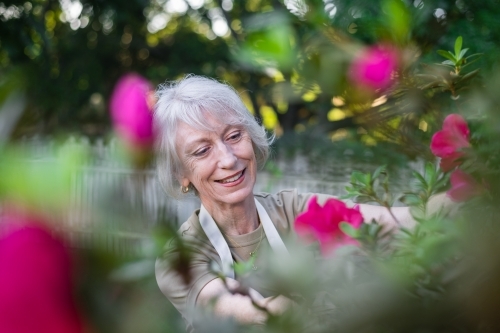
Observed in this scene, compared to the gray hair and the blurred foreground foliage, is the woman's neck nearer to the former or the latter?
the gray hair

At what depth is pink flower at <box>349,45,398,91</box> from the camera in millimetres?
585

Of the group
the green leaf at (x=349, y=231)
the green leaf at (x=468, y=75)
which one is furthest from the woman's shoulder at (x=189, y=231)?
the green leaf at (x=468, y=75)

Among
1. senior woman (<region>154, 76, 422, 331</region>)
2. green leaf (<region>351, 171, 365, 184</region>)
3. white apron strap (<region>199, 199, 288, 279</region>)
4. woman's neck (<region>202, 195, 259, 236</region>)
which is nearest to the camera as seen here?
green leaf (<region>351, 171, 365, 184</region>)

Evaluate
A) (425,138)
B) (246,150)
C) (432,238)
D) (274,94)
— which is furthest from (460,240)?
(246,150)

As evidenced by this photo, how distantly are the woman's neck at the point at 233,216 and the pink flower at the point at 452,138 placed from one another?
787 millimetres

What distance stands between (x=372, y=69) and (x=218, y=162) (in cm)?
77

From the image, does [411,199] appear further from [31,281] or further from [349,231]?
[31,281]

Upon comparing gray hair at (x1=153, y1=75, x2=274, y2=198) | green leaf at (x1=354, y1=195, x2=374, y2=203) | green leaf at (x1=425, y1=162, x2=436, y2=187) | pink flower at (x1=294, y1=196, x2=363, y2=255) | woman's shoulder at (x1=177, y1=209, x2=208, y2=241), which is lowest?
green leaf at (x1=354, y1=195, x2=374, y2=203)

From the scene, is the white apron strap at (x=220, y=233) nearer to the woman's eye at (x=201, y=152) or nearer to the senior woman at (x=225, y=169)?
the senior woman at (x=225, y=169)

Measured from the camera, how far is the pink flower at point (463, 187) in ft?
1.96

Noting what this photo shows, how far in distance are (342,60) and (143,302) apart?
0.34 meters

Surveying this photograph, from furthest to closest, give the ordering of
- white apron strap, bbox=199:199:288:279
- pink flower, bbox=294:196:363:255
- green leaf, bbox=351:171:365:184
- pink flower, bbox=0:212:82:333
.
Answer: white apron strap, bbox=199:199:288:279
green leaf, bbox=351:171:365:184
pink flower, bbox=294:196:363:255
pink flower, bbox=0:212:82:333

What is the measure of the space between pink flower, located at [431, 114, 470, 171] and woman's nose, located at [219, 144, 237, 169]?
0.64 meters

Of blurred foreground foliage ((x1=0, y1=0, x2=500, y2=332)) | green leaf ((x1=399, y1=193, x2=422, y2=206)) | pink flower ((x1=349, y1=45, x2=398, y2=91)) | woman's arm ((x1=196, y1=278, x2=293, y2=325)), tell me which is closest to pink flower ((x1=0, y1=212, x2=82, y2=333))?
blurred foreground foliage ((x1=0, y1=0, x2=500, y2=332))
